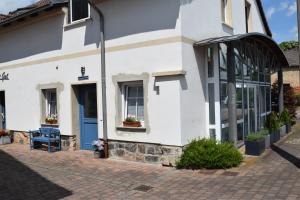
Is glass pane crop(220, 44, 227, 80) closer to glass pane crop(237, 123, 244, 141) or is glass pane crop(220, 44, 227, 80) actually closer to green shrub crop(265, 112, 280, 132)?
glass pane crop(237, 123, 244, 141)

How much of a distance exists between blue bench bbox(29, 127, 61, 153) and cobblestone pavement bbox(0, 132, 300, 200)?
4.70 ft

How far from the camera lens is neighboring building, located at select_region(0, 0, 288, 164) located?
8781mm

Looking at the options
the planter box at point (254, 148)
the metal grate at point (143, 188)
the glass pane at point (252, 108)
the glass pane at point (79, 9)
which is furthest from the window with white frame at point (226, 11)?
the metal grate at point (143, 188)

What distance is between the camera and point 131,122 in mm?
9523

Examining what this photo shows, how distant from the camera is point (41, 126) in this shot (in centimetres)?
1250

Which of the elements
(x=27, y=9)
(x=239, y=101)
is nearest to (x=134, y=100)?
(x=239, y=101)

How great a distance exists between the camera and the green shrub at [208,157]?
328 inches

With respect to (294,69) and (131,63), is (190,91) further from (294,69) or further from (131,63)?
(294,69)

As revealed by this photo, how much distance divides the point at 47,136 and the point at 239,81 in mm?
6870

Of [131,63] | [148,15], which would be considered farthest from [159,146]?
[148,15]

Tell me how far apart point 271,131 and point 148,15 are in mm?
6337

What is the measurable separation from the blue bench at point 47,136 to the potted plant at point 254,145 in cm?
621

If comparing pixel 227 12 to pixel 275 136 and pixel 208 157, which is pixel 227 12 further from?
pixel 208 157

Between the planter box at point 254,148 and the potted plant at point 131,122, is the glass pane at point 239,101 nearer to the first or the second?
the planter box at point 254,148
